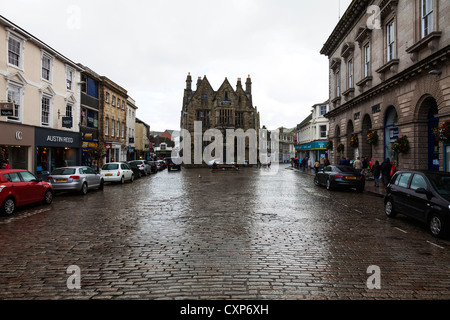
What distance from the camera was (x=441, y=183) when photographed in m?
7.46

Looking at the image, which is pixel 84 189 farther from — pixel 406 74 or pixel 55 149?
pixel 406 74

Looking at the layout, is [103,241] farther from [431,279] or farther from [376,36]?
[376,36]

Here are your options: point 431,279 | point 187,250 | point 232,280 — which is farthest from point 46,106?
point 431,279

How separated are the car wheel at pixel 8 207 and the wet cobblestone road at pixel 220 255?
232 millimetres

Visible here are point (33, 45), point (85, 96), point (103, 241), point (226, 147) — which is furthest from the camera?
point (226, 147)

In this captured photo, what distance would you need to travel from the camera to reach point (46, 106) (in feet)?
73.6

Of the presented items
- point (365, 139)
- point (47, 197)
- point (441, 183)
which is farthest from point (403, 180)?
point (365, 139)

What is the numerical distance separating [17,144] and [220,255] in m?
18.7

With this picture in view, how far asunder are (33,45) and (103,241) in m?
19.6

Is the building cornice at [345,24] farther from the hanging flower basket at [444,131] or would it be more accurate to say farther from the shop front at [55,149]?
the shop front at [55,149]

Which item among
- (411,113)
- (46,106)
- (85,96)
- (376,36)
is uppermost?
(376,36)

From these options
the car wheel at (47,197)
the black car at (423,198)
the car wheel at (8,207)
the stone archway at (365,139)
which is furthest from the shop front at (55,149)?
the stone archway at (365,139)

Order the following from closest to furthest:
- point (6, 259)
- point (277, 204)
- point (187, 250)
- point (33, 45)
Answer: point (6, 259), point (187, 250), point (277, 204), point (33, 45)

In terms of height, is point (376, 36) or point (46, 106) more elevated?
point (376, 36)
